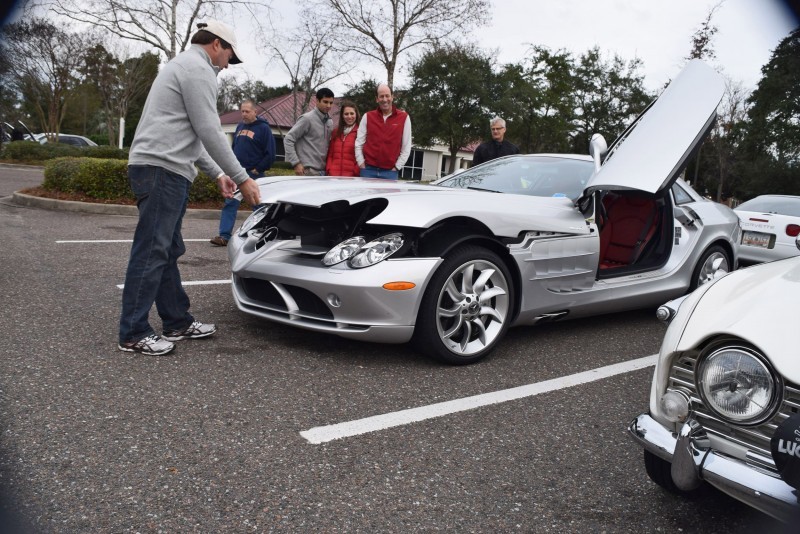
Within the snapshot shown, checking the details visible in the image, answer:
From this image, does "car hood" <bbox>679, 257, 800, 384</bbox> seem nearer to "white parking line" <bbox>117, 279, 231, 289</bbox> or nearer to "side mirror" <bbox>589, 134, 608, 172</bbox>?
"side mirror" <bbox>589, 134, 608, 172</bbox>

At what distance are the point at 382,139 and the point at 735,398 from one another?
505cm

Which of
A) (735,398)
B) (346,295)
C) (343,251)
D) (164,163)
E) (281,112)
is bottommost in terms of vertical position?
(346,295)

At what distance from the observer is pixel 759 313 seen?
6.26 feet

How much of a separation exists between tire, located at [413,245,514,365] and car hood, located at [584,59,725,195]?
2.61 feet

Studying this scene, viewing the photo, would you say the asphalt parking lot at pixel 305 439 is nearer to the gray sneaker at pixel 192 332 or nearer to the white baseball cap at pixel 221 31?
the gray sneaker at pixel 192 332

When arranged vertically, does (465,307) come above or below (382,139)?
below

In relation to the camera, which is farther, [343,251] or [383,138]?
[383,138]

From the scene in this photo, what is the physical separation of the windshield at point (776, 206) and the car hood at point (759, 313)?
Result: 7033mm

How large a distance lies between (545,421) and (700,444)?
3.82ft

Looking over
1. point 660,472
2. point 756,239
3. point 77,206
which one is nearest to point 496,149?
point 756,239

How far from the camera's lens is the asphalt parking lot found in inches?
82.7

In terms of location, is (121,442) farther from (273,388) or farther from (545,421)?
(545,421)

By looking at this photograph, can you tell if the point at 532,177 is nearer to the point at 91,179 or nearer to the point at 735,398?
the point at 735,398

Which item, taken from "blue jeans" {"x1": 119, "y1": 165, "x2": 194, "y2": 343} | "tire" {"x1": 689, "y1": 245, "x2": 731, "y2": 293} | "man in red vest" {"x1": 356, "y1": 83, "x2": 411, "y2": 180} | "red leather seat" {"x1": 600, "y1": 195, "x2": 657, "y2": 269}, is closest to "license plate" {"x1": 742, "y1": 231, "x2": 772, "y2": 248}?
"tire" {"x1": 689, "y1": 245, "x2": 731, "y2": 293}
